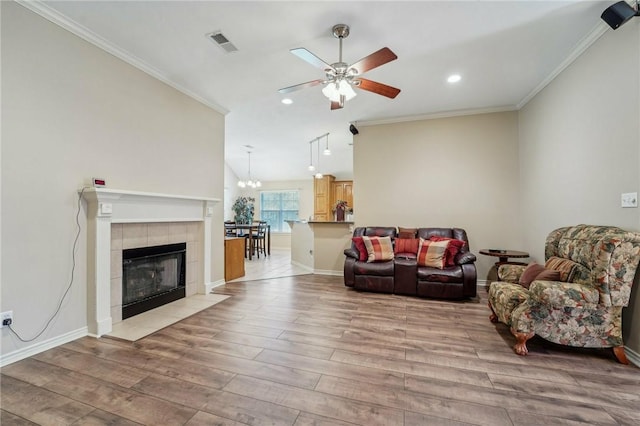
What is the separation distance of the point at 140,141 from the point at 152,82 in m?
0.76

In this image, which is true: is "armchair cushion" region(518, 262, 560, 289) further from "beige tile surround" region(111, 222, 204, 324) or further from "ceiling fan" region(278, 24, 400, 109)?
"beige tile surround" region(111, 222, 204, 324)

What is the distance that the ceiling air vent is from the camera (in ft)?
8.28

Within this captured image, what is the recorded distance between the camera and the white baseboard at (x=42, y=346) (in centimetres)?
204

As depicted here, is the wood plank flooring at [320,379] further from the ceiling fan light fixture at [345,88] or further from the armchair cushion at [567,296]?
the ceiling fan light fixture at [345,88]

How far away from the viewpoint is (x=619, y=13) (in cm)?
203

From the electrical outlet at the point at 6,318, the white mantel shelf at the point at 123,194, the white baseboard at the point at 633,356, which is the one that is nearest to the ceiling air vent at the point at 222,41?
the white mantel shelf at the point at 123,194

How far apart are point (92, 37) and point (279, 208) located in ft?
24.3

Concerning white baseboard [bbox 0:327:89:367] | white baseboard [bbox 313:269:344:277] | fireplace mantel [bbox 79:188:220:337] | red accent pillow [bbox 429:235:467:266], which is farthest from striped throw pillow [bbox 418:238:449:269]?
white baseboard [bbox 0:327:89:367]

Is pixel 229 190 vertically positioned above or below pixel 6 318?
above

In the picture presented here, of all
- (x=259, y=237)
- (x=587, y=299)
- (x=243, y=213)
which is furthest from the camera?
(x=243, y=213)

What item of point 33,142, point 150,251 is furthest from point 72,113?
point 150,251

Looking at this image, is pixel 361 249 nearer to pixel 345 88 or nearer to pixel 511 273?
pixel 511 273

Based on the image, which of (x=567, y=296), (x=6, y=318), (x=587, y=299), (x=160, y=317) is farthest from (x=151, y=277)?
(x=587, y=299)

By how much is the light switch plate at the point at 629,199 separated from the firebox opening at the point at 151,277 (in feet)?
15.5
